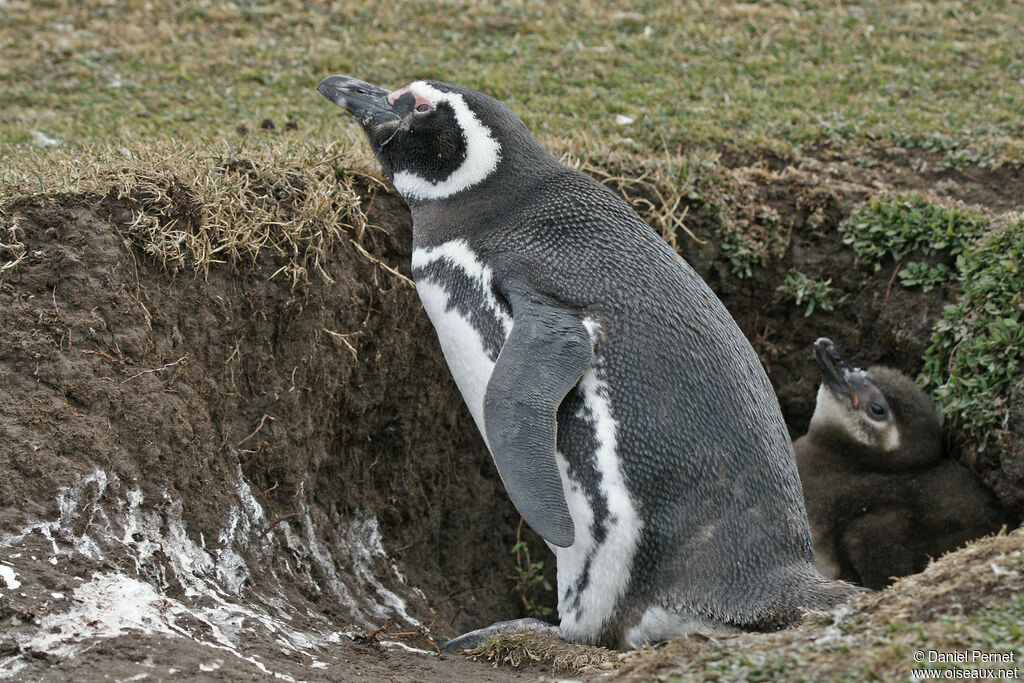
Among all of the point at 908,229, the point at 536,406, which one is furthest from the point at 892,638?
the point at 908,229

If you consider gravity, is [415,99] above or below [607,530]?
above

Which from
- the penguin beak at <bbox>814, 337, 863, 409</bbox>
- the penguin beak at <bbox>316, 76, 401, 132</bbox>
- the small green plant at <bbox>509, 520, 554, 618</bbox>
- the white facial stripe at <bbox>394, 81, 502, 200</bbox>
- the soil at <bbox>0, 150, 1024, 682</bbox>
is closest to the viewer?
the soil at <bbox>0, 150, 1024, 682</bbox>

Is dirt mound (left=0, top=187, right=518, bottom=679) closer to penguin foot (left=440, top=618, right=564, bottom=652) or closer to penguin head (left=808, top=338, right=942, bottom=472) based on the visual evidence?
penguin foot (left=440, top=618, right=564, bottom=652)

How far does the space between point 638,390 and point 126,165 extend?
2.22 metres

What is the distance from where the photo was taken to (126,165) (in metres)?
3.81

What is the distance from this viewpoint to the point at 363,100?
3.93 meters

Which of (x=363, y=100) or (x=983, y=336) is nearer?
(x=363, y=100)

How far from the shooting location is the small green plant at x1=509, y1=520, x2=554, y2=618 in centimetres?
450

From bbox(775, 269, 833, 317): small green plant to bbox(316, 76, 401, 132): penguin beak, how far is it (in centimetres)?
221

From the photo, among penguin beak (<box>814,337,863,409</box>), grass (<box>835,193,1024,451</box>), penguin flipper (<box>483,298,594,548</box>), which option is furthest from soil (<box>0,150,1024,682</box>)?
penguin flipper (<box>483,298,594,548</box>)

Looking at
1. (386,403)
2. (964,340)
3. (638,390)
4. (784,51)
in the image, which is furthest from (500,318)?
(784,51)

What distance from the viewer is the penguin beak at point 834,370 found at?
462cm

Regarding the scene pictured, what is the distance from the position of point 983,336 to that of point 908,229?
720 mm

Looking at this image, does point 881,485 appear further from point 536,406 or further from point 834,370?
point 536,406
